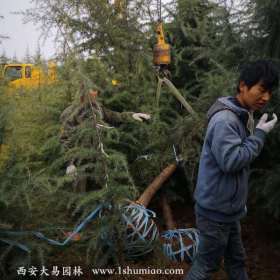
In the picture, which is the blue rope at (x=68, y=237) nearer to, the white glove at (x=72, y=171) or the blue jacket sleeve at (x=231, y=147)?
the white glove at (x=72, y=171)

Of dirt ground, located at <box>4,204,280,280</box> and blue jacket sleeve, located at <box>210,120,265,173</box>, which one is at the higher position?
blue jacket sleeve, located at <box>210,120,265,173</box>

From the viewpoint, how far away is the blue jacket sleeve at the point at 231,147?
2.13 metres

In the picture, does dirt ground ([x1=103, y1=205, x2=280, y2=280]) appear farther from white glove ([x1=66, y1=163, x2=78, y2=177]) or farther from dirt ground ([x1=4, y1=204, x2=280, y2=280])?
white glove ([x1=66, y1=163, x2=78, y2=177])

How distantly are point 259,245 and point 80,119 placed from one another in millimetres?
2323

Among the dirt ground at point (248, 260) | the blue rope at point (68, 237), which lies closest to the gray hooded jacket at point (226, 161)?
the blue rope at point (68, 237)

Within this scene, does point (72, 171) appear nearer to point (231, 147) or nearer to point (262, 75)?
point (231, 147)

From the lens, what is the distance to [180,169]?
471 cm

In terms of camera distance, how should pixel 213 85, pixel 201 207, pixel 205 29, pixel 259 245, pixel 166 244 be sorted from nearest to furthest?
pixel 201 207 < pixel 166 244 < pixel 259 245 < pixel 213 85 < pixel 205 29

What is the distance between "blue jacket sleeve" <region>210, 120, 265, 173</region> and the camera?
6.98 feet

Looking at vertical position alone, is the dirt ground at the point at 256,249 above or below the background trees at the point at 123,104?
below

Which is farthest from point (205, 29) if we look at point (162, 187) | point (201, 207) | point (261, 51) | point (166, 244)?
point (201, 207)

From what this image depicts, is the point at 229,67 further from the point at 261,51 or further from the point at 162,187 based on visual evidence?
the point at 162,187

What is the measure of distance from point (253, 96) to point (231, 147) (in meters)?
0.36

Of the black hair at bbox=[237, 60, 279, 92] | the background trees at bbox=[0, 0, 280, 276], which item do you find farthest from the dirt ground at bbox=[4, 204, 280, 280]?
the black hair at bbox=[237, 60, 279, 92]
